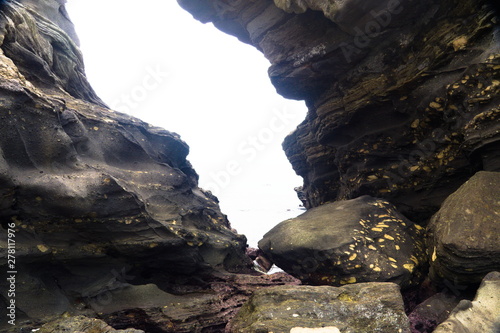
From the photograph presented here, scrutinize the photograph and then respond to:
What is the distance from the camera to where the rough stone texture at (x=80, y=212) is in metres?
5.54

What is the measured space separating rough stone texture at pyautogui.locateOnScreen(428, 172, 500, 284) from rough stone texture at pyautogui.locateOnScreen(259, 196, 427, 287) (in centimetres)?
87

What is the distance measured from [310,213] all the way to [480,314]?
6091 millimetres

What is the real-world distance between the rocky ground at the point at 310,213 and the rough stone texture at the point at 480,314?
0.8 inches

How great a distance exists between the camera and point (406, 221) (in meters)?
8.75

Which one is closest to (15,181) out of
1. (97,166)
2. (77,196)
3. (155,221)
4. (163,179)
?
(77,196)

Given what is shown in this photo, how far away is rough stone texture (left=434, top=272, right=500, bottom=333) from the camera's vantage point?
4250mm

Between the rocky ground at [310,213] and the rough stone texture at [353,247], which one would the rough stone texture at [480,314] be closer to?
the rocky ground at [310,213]

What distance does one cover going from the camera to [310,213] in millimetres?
10336

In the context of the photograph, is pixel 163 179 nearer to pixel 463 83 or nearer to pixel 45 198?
pixel 45 198

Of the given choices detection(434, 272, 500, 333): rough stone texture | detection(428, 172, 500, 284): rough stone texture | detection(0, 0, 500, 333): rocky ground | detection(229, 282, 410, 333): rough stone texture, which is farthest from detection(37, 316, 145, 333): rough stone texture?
detection(428, 172, 500, 284): rough stone texture

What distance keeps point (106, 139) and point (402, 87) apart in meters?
9.93

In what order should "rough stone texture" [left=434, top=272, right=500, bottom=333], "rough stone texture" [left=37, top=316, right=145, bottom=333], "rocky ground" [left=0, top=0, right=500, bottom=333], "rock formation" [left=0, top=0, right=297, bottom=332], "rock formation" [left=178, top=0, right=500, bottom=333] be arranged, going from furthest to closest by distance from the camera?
1. "rock formation" [left=178, top=0, right=500, bottom=333]
2. "rock formation" [left=0, top=0, right=297, bottom=332]
3. "rocky ground" [left=0, top=0, right=500, bottom=333]
4. "rough stone texture" [left=37, top=316, right=145, bottom=333]
5. "rough stone texture" [left=434, top=272, right=500, bottom=333]

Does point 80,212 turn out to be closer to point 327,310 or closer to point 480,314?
point 327,310

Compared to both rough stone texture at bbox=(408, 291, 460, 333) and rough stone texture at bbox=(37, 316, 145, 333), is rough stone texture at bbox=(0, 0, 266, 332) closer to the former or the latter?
rough stone texture at bbox=(37, 316, 145, 333)
